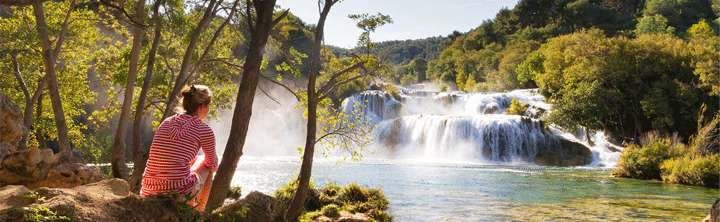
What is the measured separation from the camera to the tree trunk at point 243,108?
5.50 meters

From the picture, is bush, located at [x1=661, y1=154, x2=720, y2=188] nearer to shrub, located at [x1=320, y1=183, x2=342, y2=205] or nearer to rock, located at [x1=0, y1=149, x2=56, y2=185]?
shrub, located at [x1=320, y1=183, x2=342, y2=205]

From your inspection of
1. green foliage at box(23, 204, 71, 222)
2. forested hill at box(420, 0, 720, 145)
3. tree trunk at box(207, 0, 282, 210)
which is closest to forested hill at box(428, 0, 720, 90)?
forested hill at box(420, 0, 720, 145)

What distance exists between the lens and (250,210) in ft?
16.1

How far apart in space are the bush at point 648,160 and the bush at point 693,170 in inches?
26.1

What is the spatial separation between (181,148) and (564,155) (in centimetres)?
3130

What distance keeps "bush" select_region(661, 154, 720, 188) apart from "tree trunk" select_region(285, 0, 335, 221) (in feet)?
50.5

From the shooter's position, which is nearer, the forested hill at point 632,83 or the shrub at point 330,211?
the shrub at point 330,211

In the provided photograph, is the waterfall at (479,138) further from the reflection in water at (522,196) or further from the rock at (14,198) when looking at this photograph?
the rock at (14,198)

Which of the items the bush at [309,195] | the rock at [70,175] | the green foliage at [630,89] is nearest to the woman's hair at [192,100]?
the rock at [70,175]

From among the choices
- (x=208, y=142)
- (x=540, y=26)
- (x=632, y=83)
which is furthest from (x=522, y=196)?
(x=540, y=26)

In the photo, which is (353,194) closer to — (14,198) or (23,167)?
(23,167)

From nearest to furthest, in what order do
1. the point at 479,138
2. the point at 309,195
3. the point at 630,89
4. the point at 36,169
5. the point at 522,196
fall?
the point at 36,169
the point at 309,195
the point at 522,196
the point at 479,138
the point at 630,89

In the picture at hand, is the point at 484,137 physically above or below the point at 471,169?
above

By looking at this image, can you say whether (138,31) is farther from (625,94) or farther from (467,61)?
(467,61)
